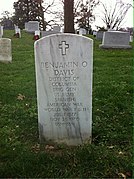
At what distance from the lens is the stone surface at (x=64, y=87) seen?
11.7ft

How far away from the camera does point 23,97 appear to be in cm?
580

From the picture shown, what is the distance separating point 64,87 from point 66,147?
812 mm

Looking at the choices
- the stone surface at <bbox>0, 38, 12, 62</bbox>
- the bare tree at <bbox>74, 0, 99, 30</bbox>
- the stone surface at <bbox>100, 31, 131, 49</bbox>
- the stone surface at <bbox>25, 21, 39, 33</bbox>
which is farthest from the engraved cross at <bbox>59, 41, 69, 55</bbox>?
the bare tree at <bbox>74, 0, 99, 30</bbox>

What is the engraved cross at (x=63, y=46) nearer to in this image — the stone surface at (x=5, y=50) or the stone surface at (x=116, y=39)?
the stone surface at (x=5, y=50)

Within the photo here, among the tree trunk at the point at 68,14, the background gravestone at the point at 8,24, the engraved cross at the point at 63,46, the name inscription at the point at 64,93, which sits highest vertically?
the background gravestone at the point at 8,24

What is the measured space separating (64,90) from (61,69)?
0.93 ft

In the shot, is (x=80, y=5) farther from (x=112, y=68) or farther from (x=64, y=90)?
(x=64, y=90)

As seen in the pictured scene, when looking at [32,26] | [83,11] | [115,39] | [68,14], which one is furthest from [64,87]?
[83,11]

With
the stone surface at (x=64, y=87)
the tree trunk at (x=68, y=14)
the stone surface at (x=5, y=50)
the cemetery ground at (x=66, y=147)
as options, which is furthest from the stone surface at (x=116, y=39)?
the stone surface at (x=64, y=87)

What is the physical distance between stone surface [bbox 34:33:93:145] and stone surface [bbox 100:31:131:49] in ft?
34.9

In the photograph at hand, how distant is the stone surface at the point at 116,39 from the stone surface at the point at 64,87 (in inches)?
419


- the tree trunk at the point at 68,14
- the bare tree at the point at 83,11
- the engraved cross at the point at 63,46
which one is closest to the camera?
the engraved cross at the point at 63,46

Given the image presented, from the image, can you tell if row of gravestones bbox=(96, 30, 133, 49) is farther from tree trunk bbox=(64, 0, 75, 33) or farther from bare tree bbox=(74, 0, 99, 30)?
bare tree bbox=(74, 0, 99, 30)

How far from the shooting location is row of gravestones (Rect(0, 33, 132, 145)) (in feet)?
11.7
